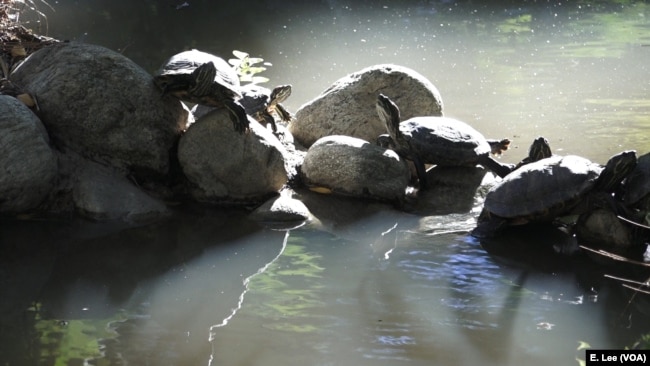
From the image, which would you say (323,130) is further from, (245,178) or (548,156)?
(548,156)

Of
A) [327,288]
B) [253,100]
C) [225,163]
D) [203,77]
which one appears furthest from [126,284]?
[253,100]

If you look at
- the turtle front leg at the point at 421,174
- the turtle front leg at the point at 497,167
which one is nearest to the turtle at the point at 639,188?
the turtle front leg at the point at 497,167

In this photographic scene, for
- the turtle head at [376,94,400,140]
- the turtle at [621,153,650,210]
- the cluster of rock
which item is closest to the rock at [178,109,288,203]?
the cluster of rock

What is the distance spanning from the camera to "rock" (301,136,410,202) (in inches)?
193

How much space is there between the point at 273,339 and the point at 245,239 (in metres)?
1.33

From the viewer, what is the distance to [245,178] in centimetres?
496

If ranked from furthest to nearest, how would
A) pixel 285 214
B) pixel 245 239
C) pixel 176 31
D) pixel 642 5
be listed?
pixel 642 5 → pixel 176 31 → pixel 285 214 → pixel 245 239

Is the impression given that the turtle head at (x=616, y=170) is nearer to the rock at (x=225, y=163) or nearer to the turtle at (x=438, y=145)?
the turtle at (x=438, y=145)

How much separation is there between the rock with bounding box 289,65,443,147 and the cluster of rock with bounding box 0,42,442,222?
2.62ft

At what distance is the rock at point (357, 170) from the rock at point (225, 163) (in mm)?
290

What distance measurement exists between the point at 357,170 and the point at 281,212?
24.9 inches

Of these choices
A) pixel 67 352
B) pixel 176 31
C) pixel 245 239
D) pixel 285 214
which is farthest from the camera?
pixel 176 31

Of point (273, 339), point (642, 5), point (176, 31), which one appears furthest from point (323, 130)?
point (642, 5)

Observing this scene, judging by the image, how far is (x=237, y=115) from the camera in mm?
4871
